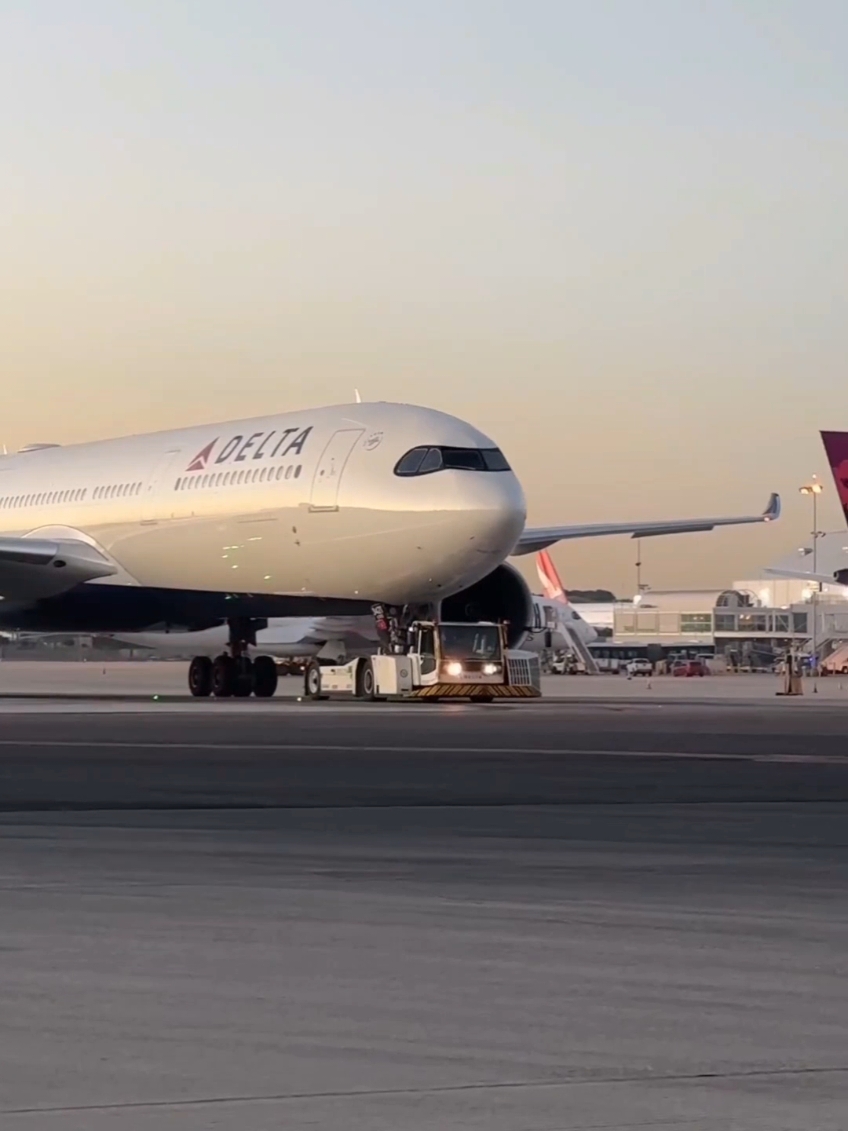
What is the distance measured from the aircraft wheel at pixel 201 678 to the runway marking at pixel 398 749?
1872 cm

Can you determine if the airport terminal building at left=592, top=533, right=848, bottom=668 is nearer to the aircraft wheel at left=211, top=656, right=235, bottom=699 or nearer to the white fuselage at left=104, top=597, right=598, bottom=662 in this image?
the white fuselage at left=104, top=597, right=598, bottom=662

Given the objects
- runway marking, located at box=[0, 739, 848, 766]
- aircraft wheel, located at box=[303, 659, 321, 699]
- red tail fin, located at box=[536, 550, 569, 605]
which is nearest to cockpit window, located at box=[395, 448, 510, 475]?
aircraft wheel, located at box=[303, 659, 321, 699]

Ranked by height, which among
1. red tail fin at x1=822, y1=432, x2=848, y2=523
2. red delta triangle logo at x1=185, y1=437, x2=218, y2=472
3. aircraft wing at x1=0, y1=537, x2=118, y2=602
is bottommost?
aircraft wing at x1=0, y1=537, x2=118, y2=602

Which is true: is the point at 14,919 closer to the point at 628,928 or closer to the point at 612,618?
the point at 628,928

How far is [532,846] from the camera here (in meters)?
12.0

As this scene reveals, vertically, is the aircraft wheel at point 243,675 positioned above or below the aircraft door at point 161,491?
below

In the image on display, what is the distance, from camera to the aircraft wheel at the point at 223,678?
4169 centimetres

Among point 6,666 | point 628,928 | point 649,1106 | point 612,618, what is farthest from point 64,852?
point 612,618

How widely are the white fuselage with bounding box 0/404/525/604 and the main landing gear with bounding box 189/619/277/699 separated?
2.21 metres

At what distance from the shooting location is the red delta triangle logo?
39.8 m

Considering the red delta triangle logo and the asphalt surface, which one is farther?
the red delta triangle logo

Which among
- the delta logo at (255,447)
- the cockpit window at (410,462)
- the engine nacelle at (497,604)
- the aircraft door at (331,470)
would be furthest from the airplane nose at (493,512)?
the engine nacelle at (497,604)

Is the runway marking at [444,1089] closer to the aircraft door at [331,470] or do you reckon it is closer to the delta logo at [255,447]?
the aircraft door at [331,470]

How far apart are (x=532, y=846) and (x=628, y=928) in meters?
3.53
